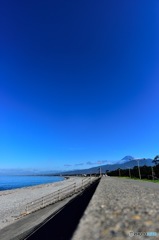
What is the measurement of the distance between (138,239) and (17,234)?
15.9 m


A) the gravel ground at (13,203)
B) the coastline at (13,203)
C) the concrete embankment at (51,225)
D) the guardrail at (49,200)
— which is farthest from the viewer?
the guardrail at (49,200)

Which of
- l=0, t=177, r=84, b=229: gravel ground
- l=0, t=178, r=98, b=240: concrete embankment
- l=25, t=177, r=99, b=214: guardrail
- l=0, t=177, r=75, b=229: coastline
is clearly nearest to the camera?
l=0, t=178, r=98, b=240: concrete embankment

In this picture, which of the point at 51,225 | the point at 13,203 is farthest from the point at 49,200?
the point at 51,225

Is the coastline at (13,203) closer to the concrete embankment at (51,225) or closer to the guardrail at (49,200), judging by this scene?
the guardrail at (49,200)

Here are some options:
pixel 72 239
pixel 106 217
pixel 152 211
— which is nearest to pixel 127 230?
pixel 106 217

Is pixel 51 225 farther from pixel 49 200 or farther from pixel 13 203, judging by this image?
pixel 13 203

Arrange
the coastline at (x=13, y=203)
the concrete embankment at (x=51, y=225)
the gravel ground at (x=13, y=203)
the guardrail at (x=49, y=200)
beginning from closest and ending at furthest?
the concrete embankment at (x=51, y=225)
the coastline at (x=13, y=203)
the gravel ground at (x=13, y=203)
the guardrail at (x=49, y=200)

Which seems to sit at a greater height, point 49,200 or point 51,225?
point 49,200

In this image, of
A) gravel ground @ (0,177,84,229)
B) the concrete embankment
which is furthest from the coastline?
the concrete embankment

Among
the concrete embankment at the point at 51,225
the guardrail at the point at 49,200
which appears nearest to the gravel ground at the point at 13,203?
the guardrail at the point at 49,200

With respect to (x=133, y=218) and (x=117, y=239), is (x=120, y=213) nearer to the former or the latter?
(x=133, y=218)

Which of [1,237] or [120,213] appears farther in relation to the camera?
[1,237]

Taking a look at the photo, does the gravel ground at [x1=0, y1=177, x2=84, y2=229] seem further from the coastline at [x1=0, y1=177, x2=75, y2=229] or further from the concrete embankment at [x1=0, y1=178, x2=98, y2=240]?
the concrete embankment at [x1=0, y1=178, x2=98, y2=240]

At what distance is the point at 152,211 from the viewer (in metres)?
2.94
